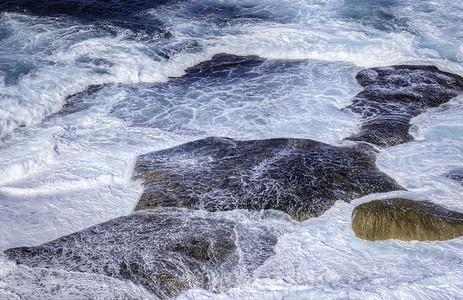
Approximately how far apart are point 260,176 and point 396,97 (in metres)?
5.15

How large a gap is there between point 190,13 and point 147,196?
11935mm

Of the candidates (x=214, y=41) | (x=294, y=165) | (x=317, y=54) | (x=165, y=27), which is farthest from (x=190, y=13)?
(x=294, y=165)

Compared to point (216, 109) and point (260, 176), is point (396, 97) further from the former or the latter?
point (260, 176)

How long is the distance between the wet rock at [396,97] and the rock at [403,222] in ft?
8.24

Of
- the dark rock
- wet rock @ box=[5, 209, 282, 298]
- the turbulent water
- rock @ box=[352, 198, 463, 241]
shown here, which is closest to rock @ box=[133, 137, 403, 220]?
the turbulent water

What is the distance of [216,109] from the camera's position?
1057 centimetres

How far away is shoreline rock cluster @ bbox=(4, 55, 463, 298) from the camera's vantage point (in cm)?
549

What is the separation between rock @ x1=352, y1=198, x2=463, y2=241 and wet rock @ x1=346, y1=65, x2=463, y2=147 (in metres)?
2.51

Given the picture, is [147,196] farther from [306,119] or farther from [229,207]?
[306,119]

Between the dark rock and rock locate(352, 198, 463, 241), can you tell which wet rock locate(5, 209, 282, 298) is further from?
the dark rock

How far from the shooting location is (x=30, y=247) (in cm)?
584

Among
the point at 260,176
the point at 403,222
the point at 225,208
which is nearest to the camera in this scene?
the point at 403,222

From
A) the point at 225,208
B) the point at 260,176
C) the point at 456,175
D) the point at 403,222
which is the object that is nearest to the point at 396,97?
the point at 456,175

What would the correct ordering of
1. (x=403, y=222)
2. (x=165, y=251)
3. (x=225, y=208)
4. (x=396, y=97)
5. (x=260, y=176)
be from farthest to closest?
(x=396, y=97), (x=260, y=176), (x=225, y=208), (x=403, y=222), (x=165, y=251)
